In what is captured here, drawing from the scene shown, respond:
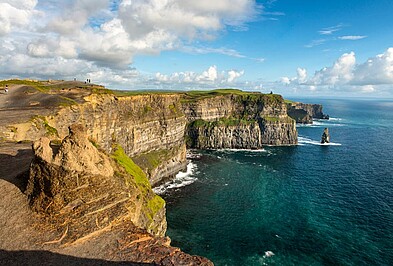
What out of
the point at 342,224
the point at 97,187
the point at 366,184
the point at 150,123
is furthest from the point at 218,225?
the point at 366,184

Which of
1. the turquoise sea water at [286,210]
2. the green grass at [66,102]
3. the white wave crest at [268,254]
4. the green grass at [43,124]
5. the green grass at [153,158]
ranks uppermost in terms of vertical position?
the green grass at [66,102]

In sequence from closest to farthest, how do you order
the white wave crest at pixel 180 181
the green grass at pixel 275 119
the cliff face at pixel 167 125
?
1. the cliff face at pixel 167 125
2. the white wave crest at pixel 180 181
3. the green grass at pixel 275 119

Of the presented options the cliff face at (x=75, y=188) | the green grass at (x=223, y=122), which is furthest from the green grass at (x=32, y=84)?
the green grass at (x=223, y=122)

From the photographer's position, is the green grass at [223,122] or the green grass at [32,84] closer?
the green grass at [32,84]

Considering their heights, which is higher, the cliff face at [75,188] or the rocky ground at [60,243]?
the cliff face at [75,188]

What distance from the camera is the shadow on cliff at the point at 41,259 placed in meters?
20.2

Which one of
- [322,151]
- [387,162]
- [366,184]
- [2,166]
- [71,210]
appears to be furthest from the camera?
[322,151]

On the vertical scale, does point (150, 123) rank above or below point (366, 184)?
above

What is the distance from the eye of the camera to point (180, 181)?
9662 cm

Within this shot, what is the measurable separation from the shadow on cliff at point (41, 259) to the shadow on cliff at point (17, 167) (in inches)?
323

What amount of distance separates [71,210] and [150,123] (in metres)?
81.9

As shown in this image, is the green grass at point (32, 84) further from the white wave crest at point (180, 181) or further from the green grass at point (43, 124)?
the white wave crest at point (180, 181)

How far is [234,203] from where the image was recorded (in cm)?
7762

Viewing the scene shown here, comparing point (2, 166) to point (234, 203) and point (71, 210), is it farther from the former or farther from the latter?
point (234, 203)
